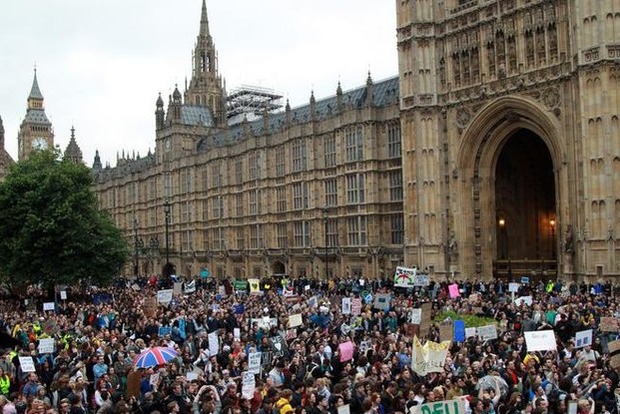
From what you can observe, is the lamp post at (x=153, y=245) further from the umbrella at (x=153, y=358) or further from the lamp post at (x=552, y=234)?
the umbrella at (x=153, y=358)

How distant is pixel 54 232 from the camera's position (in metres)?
41.3

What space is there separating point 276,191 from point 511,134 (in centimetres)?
2386

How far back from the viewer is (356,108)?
52.7 meters

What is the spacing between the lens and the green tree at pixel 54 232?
41.2m

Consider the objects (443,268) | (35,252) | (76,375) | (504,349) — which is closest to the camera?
(76,375)

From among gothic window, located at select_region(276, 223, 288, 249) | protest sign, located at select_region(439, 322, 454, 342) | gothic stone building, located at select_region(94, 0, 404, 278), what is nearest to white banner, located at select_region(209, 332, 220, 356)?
protest sign, located at select_region(439, 322, 454, 342)

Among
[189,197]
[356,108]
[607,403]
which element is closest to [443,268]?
[356,108]

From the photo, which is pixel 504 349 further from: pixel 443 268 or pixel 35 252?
pixel 35 252

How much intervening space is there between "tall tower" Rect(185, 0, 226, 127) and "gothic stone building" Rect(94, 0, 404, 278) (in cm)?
1205

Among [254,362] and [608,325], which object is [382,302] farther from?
[254,362]

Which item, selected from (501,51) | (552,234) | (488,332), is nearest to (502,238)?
(552,234)

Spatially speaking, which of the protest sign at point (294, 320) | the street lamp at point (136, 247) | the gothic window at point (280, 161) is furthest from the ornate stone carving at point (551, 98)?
the street lamp at point (136, 247)

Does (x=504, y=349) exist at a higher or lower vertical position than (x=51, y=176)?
lower

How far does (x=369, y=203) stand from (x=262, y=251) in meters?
14.9
